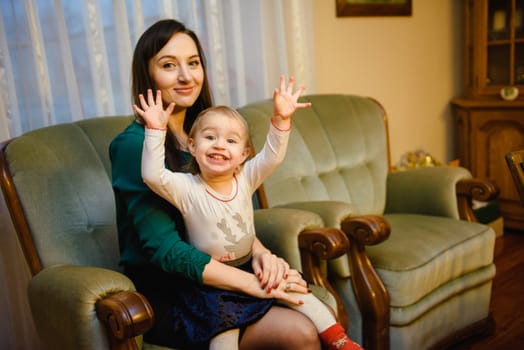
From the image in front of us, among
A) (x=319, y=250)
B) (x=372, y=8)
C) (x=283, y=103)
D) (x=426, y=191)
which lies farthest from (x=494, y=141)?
(x=283, y=103)

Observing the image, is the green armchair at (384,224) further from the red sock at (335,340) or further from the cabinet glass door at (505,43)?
the cabinet glass door at (505,43)

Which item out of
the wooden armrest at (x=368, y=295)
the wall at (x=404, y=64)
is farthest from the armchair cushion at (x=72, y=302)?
the wall at (x=404, y=64)

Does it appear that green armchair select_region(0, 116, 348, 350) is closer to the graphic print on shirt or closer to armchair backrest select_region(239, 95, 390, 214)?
the graphic print on shirt

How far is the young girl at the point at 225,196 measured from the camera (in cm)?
137

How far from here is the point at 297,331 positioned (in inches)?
54.5

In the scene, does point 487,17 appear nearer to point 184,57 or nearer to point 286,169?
point 286,169

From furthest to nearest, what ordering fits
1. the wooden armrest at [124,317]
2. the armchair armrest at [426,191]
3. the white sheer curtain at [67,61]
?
the armchair armrest at [426,191]
the white sheer curtain at [67,61]
the wooden armrest at [124,317]

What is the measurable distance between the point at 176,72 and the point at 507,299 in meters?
2.01

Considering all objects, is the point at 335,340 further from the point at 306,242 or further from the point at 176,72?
the point at 176,72

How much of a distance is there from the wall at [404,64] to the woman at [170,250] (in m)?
1.71

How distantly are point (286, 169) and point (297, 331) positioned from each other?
0.99 meters

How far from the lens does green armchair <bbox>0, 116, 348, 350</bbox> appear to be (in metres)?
1.33

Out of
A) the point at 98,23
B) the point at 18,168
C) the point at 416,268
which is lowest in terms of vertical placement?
the point at 416,268

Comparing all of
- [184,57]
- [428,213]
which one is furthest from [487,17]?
[184,57]
